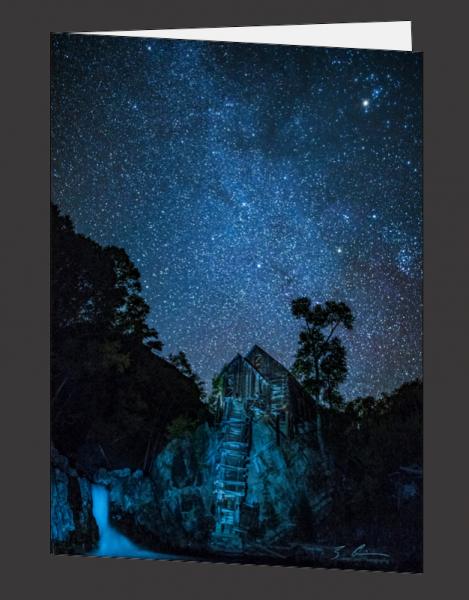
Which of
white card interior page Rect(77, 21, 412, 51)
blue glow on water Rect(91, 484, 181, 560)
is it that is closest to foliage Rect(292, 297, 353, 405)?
blue glow on water Rect(91, 484, 181, 560)

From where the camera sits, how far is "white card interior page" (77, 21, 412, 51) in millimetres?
8133

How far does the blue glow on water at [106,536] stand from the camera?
845 centimetres

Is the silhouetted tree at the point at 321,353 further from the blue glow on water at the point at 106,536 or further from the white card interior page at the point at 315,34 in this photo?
the white card interior page at the point at 315,34

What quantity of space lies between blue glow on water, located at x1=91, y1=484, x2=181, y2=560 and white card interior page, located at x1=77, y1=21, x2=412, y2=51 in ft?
10.2

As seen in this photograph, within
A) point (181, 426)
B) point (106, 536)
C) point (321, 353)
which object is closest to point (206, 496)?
point (181, 426)

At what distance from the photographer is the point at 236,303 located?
822 cm

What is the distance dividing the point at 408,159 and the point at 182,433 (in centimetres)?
234

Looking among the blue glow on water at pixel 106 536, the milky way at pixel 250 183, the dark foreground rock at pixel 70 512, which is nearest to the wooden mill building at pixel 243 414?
the milky way at pixel 250 183

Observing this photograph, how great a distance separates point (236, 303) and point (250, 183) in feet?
2.62

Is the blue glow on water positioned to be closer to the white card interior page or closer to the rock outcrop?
the rock outcrop

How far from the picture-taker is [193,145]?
326 inches

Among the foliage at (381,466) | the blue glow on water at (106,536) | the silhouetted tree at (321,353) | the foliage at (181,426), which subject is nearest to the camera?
the foliage at (381,466)

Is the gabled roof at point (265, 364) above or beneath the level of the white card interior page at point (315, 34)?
beneath

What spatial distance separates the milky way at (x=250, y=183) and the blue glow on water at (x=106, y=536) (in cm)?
113
